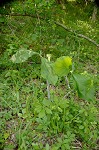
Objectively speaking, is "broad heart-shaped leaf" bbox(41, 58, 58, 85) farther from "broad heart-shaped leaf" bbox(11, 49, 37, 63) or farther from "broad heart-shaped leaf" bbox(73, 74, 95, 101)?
"broad heart-shaped leaf" bbox(11, 49, 37, 63)

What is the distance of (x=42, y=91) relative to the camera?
3.87 m

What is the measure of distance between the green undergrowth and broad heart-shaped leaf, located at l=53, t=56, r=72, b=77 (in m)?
0.61

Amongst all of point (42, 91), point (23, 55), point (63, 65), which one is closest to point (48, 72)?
point (63, 65)

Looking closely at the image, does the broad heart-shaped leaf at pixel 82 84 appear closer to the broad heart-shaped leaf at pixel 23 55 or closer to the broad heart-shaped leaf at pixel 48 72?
the broad heart-shaped leaf at pixel 48 72

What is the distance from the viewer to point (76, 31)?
18.4 feet

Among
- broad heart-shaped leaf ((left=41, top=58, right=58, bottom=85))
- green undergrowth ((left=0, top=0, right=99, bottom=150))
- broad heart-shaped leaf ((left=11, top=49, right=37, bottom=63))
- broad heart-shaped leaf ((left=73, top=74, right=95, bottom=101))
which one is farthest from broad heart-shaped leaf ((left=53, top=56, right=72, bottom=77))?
broad heart-shaped leaf ((left=11, top=49, right=37, bottom=63))

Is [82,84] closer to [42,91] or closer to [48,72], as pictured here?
A: [48,72]

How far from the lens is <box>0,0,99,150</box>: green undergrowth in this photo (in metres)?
3.08

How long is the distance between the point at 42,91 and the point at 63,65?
141 centimetres

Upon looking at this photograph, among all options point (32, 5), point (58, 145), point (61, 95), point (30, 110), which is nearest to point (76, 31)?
point (32, 5)

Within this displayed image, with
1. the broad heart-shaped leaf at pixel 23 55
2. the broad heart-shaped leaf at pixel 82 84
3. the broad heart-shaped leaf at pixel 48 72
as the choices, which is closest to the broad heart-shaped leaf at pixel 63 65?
the broad heart-shaped leaf at pixel 82 84

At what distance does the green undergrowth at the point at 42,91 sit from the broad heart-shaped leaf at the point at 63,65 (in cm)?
61

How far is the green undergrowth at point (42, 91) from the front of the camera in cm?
308

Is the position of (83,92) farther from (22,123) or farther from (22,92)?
(22,92)
